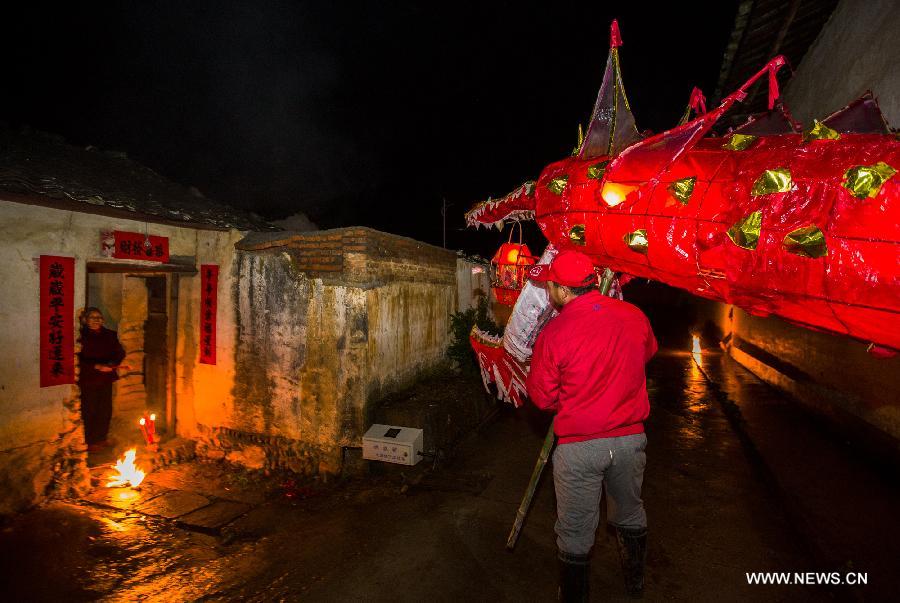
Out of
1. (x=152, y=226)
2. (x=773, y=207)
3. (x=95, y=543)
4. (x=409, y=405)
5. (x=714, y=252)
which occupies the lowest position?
(x=95, y=543)

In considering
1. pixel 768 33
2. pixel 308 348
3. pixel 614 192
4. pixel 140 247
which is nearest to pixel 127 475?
pixel 308 348

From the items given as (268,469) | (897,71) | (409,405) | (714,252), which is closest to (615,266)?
(714,252)

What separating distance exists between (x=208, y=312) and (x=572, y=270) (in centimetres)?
617

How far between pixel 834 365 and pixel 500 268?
7.94 m

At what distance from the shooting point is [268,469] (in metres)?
6.59

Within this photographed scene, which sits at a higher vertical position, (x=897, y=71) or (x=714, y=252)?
(x=897, y=71)

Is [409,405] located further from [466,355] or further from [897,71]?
[897,71]

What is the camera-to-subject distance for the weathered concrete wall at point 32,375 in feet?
17.1

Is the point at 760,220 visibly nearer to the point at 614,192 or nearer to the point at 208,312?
Result: the point at 614,192

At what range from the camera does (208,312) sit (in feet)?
23.1

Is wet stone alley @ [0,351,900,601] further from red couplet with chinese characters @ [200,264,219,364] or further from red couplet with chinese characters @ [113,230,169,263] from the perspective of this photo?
red couplet with chinese characters @ [113,230,169,263]

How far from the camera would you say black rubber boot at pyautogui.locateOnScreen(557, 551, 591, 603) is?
3.12 metres

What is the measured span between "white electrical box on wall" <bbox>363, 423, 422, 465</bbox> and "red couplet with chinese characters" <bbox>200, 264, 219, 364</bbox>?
3.04 meters

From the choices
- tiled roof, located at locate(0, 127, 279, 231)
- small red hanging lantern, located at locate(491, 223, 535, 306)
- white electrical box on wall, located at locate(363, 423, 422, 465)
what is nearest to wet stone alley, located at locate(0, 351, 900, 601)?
white electrical box on wall, located at locate(363, 423, 422, 465)
